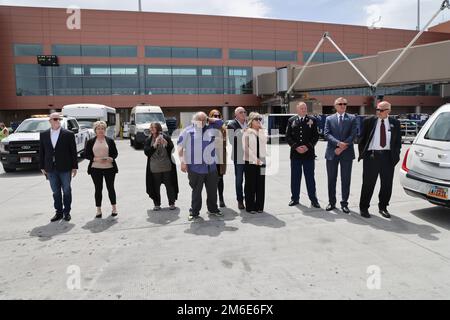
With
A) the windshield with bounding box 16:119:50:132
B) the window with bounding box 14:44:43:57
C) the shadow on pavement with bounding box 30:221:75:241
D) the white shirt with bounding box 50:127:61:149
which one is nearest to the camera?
the shadow on pavement with bounding box 30:221:75:241

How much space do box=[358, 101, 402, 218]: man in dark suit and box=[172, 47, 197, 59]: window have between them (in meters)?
44.1

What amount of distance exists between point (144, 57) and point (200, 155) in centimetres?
4358

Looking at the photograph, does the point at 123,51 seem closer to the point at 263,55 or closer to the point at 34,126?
the point at 263,55

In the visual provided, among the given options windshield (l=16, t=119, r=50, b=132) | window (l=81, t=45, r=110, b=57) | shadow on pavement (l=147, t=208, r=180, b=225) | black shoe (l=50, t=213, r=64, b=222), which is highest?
window (l=81, t=45, r=110, b=57)

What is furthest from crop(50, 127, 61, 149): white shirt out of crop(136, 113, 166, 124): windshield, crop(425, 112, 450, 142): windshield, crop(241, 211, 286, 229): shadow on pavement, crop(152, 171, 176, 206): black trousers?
crop(136, 113, 166, 124): windshield

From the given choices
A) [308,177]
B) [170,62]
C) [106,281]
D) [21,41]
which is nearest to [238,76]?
[170,62]

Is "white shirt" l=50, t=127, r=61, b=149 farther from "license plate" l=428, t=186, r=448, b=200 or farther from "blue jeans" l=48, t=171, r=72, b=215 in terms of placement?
"license plate" l=428, t=186, r=448, b=200

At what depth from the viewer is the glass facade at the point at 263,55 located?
49281 millimetres

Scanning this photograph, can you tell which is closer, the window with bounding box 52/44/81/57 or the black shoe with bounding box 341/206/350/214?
the black shoe with bounding box 341/206/350/214

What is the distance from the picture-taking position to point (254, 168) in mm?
6230

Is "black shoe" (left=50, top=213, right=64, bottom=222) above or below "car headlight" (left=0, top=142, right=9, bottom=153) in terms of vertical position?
below

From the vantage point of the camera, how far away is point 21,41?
43.5 meters

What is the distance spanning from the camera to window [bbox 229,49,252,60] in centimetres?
4916

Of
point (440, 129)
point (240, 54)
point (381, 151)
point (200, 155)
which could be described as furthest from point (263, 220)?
point (240, 54)
